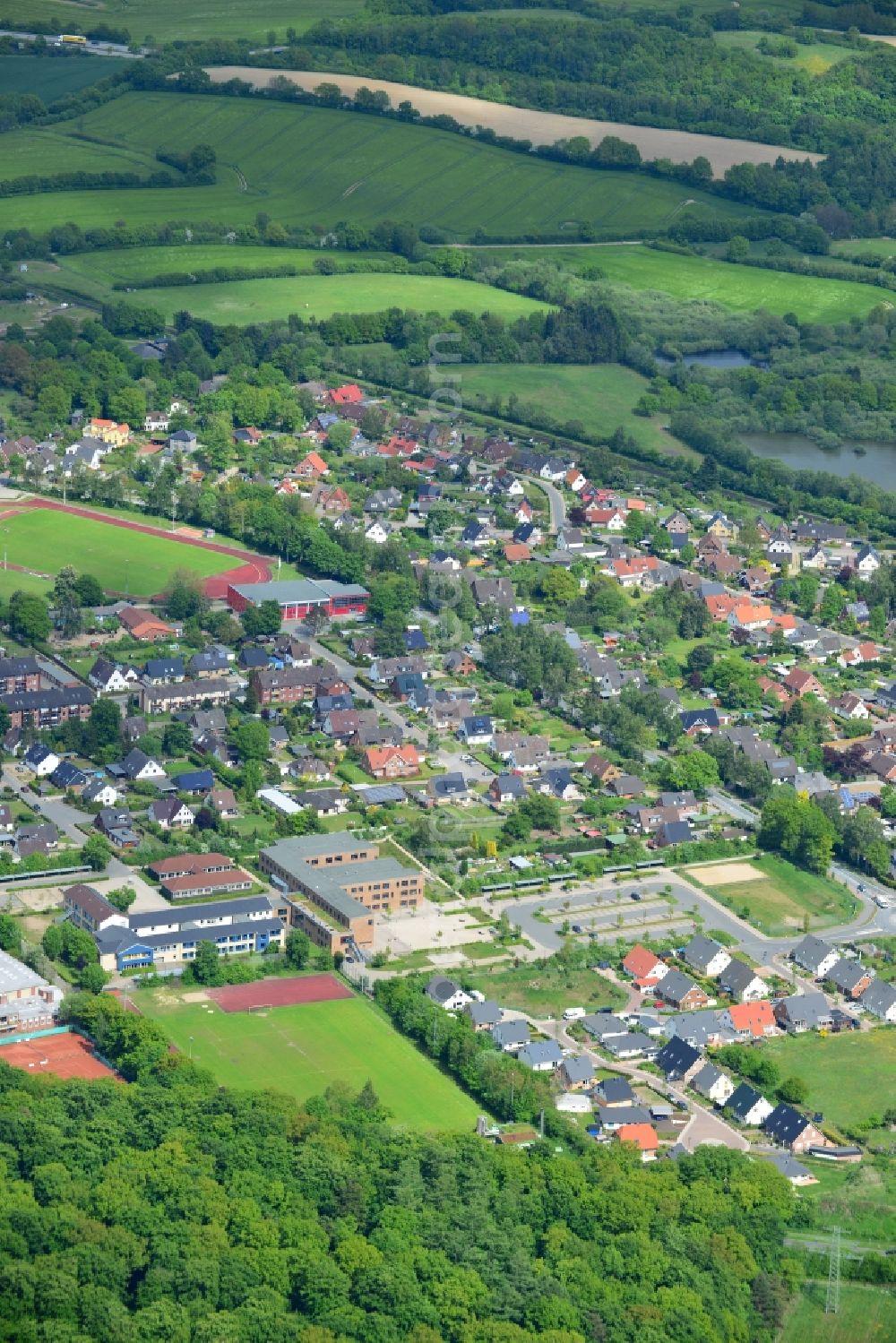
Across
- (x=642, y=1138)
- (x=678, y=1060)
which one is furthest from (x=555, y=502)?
(x=642, y=1138)

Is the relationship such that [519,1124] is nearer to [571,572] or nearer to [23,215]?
[571,572]

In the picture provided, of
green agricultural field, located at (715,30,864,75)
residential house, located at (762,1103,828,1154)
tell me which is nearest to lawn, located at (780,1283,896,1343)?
residential house, located at (762,1103,828,1154)

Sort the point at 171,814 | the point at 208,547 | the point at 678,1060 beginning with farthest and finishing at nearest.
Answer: the point at 208,547
the point at 171,814
the point at 678,1060

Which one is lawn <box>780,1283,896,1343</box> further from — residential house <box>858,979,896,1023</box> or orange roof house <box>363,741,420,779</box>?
orange roof house <box>363,741,420,779</box>

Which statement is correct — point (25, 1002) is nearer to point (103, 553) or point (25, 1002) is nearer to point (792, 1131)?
point (792, 1131)

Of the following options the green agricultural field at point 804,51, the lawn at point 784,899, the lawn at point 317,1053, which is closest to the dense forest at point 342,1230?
the lawn at point 317,1053

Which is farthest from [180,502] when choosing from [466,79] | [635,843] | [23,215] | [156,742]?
[466,79]

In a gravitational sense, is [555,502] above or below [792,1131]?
below
